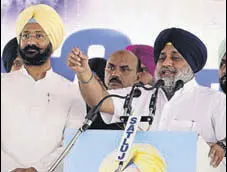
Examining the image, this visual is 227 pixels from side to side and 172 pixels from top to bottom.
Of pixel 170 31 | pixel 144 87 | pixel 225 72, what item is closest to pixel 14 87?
pixel 144 87

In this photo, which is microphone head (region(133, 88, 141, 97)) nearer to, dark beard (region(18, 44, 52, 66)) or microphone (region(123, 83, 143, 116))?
microphone (region(123, 83, 143, 116))

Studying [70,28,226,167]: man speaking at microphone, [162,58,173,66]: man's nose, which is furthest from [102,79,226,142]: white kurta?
[162,58,173,66]: man's nose

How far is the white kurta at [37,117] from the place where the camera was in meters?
2.03

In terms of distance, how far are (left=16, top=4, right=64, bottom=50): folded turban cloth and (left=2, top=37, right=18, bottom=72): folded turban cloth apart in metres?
0.06

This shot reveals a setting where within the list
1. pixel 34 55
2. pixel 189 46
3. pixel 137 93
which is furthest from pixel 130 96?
pixel 34 55

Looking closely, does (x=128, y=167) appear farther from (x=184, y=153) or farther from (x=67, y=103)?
(x=67, y=103)

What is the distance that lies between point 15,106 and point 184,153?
0.72 meters

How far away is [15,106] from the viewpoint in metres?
2.06

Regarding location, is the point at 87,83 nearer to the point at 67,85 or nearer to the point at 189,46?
the point at 67,85

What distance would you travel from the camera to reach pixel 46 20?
2045mm

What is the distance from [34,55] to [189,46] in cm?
64

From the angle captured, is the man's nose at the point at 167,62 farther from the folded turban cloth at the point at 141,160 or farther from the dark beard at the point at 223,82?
the folded turban cloth at the point at 141,160

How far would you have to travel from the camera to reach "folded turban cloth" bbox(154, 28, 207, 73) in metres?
1.97

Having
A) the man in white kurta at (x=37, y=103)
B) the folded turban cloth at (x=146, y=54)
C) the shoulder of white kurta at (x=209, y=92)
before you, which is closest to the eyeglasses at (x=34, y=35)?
the man in white kurta at (x=37, y=103)
